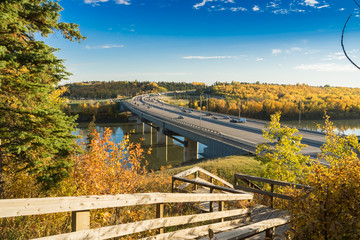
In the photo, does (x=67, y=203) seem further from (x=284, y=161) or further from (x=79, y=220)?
(x=284, y=161)

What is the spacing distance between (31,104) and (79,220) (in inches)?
260

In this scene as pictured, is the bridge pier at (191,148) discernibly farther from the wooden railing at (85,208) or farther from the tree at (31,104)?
the wooden railing at (85,208)

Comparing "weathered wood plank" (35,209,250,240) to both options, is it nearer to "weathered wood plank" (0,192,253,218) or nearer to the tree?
"weathered wood plank" (0,192,253,218)

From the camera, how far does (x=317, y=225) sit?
3.63m

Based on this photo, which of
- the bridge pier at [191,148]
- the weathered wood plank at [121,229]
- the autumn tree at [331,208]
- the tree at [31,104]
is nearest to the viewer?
the weathered wood plank at [121,229]

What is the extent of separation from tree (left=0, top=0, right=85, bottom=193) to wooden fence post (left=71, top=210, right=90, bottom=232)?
5.34m

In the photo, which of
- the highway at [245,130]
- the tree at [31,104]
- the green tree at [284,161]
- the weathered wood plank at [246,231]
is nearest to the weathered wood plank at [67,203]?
the weathered wood plank at [246,231]

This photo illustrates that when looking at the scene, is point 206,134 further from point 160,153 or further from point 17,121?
point 17,121

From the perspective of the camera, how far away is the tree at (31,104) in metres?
7.87

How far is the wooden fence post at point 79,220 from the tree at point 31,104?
17.5 feet

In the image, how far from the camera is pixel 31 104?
8.39 metres

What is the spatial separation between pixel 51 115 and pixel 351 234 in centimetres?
834

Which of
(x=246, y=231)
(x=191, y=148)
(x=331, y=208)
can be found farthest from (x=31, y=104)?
(x=191, y=148)

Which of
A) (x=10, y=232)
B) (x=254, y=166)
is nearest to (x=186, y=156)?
(x=254, y=166)
